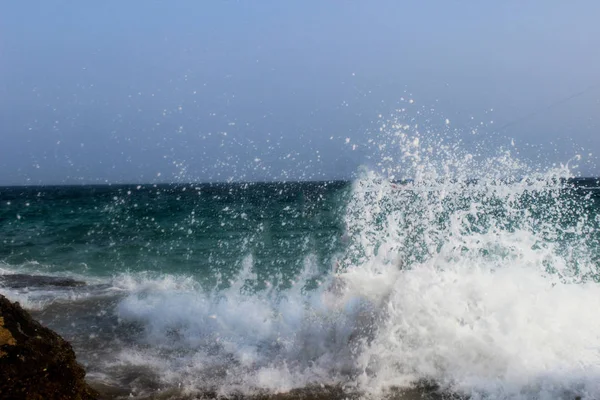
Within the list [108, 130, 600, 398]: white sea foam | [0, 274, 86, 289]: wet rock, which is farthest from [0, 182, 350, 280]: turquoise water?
[108, 130, 600, 398]: white sea foam

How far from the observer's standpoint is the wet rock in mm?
10336

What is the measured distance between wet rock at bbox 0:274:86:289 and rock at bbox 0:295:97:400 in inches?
281

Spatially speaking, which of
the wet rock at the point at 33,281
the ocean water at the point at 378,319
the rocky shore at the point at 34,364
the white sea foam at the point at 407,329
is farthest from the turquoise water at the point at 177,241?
the rocky shore at the point at 34,364

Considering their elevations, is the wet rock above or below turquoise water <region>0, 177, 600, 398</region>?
above

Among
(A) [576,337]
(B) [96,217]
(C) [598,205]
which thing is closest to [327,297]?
(A) [576,337]

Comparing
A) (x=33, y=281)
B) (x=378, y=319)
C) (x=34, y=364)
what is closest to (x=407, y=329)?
(x=378, y=319)

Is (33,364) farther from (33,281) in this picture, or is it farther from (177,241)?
(177,241)

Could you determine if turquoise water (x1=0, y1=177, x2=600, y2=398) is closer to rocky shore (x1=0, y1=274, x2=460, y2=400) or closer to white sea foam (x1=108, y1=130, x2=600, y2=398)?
white sea foam (x1=108, y1=130, x2=600, y2=398)

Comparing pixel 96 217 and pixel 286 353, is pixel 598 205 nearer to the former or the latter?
pixel 96 217

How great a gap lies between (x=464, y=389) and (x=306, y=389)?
1460 mm

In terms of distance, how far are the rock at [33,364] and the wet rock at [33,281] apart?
713 cm

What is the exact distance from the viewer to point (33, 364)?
11.2ft

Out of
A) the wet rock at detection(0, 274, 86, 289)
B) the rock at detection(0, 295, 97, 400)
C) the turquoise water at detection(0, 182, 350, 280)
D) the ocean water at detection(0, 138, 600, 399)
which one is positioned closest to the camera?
the rock at detection(0, 295, 97, 400)

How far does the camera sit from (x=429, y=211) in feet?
32.3
